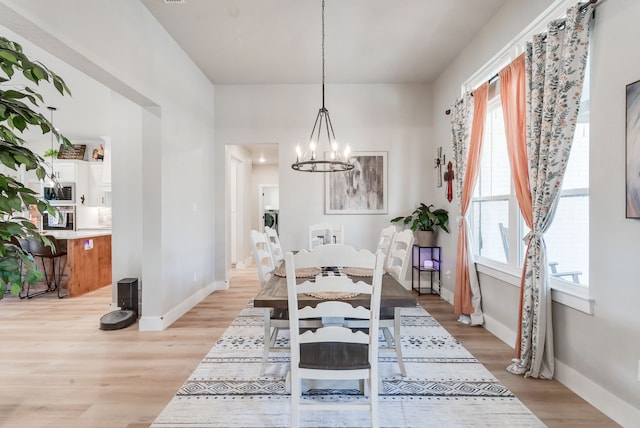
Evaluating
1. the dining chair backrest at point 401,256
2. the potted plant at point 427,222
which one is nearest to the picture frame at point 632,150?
the dining chair backrest at point 401,256

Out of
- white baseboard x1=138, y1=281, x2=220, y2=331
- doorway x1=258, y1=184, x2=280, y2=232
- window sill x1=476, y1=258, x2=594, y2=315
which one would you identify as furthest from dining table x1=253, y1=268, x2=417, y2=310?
doorway x1=258, y1=184, x2=280, y2=232

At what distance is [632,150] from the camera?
1821 millimetres

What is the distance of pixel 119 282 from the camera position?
383 cm

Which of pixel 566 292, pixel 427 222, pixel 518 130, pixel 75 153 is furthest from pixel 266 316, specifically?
pixel 75 153

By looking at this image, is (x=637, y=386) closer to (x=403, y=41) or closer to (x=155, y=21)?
(x=403, y=41)

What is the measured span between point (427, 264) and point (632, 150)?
3.15m

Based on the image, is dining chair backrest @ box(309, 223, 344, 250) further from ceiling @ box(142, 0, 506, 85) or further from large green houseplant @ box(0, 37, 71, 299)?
large green houseplant @ box(0, 37, 71, 299)

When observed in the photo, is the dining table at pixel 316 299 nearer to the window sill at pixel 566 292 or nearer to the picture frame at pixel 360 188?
the window sill at pixel 566 292

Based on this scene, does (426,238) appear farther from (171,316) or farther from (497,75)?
(171,316)

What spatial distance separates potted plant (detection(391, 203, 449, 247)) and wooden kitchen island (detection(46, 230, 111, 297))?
481cm

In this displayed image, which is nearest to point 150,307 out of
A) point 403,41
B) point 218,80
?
point 218,80

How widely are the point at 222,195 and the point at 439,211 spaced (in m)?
3.29

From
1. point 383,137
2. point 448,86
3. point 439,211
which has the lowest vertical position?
point 439,211

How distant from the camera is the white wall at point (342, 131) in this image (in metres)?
5.09
